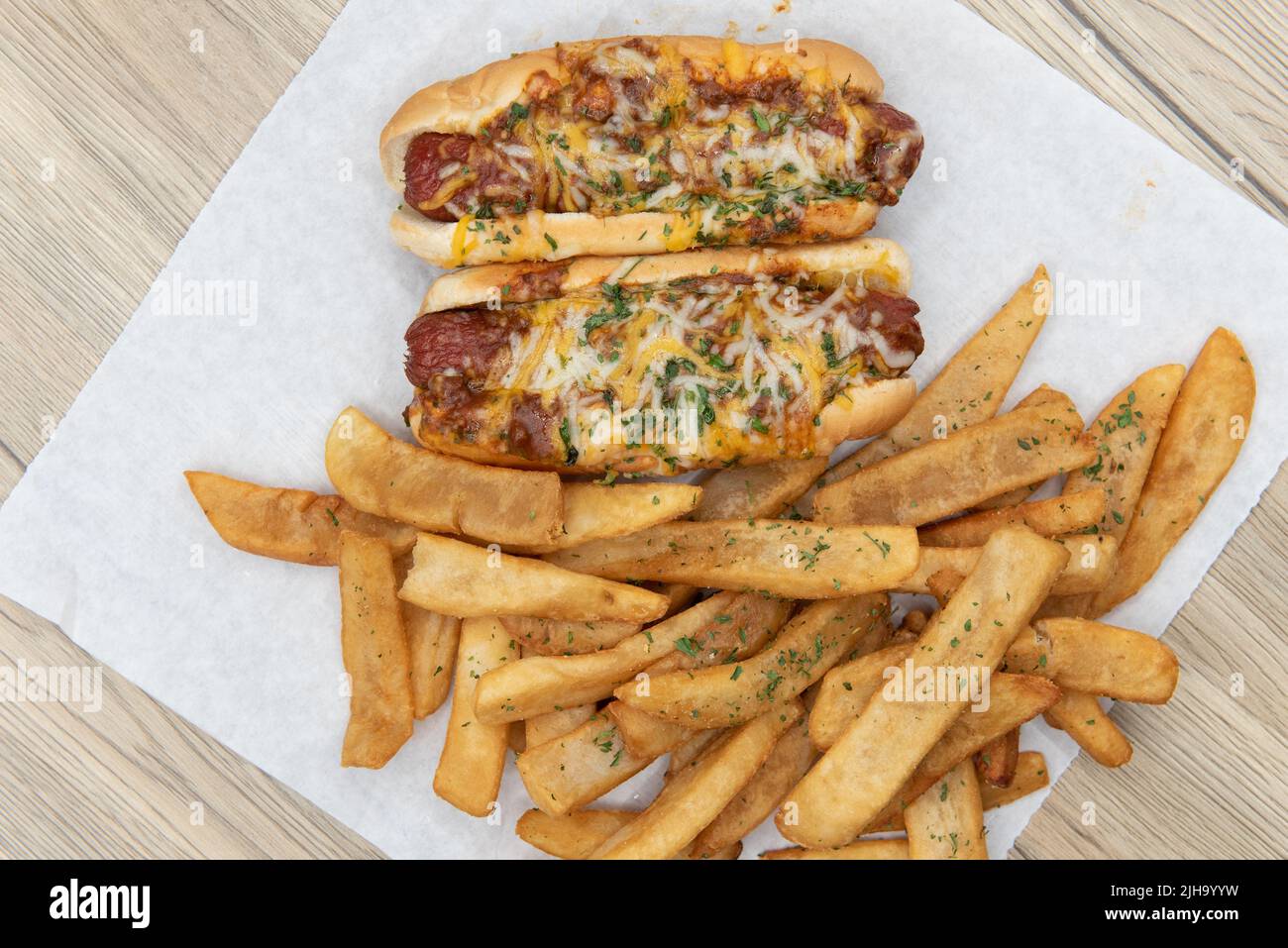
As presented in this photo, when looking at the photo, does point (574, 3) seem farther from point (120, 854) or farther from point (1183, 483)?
point (120, 854)

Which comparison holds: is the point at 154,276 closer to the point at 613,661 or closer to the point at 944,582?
the point at 613,661

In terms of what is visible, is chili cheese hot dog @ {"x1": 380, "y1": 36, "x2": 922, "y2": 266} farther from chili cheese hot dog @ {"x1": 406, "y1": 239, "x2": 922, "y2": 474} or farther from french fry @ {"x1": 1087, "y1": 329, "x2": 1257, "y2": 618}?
french fry @ {"x1": 1087, "y1": 329, "x2": 1257, "y2": 618}

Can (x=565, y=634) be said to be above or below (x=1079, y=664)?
below

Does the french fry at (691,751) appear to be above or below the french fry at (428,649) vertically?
above

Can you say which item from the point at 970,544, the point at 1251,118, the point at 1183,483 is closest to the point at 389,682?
the point at 970,544

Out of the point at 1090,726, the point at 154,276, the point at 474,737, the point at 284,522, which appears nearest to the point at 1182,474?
the point at 1090,726

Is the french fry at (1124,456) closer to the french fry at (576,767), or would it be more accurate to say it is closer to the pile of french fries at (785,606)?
the pile of french fries at (785,606)

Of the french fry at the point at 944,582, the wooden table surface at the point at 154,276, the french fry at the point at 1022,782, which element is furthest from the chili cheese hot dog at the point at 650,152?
the french fry at the point at 1022,782
